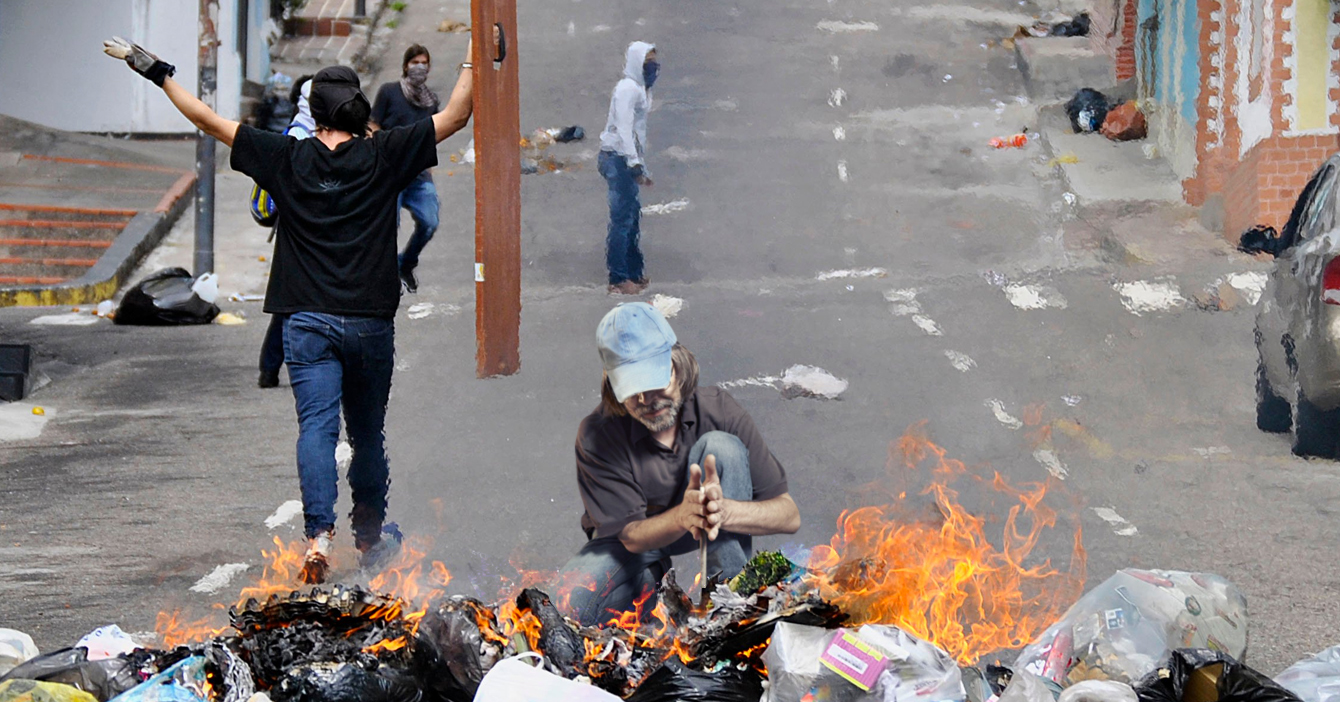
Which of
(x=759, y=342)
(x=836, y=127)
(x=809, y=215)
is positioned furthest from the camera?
(x=836, y=127)

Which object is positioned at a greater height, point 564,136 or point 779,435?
point 564,136

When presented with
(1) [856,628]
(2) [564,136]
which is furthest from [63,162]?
(1) [856,628]

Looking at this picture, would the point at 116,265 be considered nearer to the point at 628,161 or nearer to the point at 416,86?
the point at 416,86

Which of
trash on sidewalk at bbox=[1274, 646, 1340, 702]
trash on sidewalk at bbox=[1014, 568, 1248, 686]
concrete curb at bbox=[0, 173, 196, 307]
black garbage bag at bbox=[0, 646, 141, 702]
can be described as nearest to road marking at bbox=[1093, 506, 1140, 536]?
trash on sidewalk at bbox=[1014, 568, 1248, 686]

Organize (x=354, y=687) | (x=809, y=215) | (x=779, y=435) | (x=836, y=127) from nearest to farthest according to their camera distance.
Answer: (x=354, y=687)
(x=779, y=435)
(x=809, y=215)
(x=836, y=127)

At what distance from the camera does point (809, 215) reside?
1041 cm

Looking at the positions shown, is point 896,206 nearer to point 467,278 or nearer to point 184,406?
point 467,278

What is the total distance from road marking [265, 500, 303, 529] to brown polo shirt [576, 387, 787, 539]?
2.01 metres

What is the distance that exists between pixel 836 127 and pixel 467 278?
13.0 ft

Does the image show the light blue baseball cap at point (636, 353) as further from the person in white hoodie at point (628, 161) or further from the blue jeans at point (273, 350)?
the person in white hoodie at point (628, 161)

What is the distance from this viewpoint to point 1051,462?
628cm

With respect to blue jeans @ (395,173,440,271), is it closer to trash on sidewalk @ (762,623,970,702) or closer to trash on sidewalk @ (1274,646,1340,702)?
trash on sidewalk @ (762,623,970,702)

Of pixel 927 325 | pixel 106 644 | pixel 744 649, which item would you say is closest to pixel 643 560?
pixel 744 649

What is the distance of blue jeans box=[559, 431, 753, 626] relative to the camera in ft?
13.3
